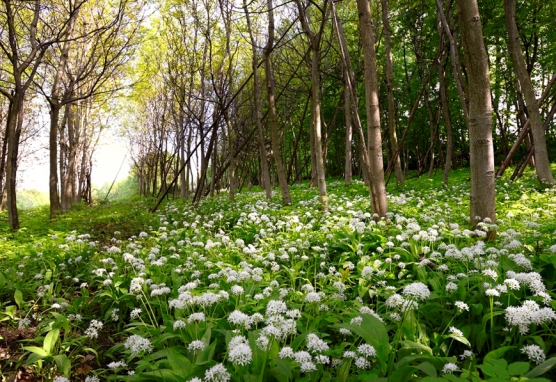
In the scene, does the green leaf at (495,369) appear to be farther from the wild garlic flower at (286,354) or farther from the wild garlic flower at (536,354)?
the wild garlic flower at (286,354)

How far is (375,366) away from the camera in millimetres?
2250

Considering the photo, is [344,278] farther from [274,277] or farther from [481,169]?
[481,169]

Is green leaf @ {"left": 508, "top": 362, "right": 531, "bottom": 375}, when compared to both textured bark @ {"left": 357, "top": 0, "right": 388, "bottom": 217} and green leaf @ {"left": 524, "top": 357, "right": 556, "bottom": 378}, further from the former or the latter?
textured bark @ {"left": 357, "top": 0, "right": 388, "bottom": 217}

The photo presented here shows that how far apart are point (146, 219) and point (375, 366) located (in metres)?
9.12

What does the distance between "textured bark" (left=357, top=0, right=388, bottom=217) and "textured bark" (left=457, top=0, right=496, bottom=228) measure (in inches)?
60.7

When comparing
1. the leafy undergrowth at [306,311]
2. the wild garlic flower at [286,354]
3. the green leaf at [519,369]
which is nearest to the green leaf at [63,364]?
the leafy undergrowth at [306,311]

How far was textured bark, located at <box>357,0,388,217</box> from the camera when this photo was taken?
6.01m

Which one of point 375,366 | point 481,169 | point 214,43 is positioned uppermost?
point 214,43

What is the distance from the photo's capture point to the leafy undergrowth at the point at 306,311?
2.17 metres

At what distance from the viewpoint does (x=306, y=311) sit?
10.3 feet

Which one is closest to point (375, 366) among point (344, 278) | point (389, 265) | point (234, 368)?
point (234, 368)

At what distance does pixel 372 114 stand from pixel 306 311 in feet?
13.7

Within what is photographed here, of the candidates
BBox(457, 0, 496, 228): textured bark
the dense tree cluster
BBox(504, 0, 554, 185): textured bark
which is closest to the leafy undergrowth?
BBox(457, 0, 496, 228): textured bark

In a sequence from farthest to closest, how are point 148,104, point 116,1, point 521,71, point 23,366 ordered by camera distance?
point 148,104, point 116,1, point 521,71, point 23,366
